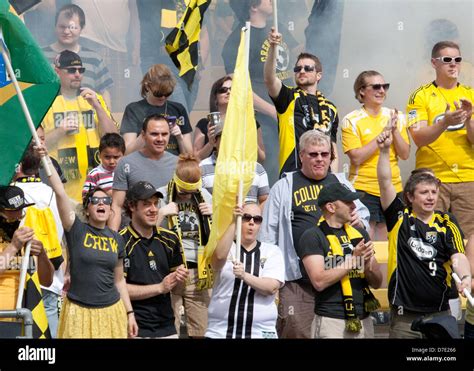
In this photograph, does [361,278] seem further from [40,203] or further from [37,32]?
[37,32]

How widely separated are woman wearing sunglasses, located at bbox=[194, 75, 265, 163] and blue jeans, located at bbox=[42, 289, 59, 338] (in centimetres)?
182

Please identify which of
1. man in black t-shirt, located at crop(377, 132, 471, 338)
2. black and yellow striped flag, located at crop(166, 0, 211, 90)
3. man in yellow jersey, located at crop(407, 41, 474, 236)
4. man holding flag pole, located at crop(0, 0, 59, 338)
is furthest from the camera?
man in yellow jersey, located at crop(407, 41, 474, 236)

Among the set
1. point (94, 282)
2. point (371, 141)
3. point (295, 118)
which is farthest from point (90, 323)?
point (371, 141)

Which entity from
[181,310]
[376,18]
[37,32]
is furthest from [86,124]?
[376,18]

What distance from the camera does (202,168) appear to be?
11.6 metres

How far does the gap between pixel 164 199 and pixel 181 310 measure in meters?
0.85

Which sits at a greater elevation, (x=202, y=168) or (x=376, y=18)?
(x=376, y=18)

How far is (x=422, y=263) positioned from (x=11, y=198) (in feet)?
9.82

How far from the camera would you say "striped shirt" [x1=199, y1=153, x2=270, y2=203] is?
11.5 metres

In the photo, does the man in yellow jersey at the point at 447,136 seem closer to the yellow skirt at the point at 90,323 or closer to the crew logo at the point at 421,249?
the crew logo at the point at 421,249

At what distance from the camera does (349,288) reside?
1037 centimetres

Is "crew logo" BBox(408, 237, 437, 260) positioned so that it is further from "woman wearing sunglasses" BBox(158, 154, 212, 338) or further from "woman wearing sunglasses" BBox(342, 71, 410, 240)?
"woman wearing sunglasses" BBox(158, 154, 212, 338)

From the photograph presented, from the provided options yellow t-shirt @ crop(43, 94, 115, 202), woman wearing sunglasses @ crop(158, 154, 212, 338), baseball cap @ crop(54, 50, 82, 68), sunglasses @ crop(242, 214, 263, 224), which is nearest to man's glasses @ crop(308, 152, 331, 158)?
woman wearing sunglasses @ crop(158, 154, 212, 338)
